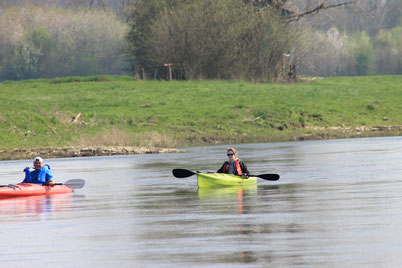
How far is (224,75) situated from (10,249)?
5511 cm

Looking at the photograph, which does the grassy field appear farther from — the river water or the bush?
the river water

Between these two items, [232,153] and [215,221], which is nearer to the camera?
[215,221]

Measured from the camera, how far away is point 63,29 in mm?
134875

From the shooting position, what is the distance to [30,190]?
932 inches

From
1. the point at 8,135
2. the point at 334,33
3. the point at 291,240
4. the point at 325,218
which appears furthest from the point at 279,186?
the point at 334,33

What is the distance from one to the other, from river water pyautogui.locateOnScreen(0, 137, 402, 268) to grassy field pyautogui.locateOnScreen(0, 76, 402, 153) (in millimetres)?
16129

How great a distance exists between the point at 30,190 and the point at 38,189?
0.85 feet

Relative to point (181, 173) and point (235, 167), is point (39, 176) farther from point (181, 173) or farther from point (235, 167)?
point (235, 167)

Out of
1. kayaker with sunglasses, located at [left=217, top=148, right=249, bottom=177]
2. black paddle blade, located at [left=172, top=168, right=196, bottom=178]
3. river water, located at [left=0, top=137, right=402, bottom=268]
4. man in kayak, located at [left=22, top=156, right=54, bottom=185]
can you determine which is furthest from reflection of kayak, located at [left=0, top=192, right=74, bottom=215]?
kayaker with sunglasses, located at [left=217, top=148, right=249, bottom=177]

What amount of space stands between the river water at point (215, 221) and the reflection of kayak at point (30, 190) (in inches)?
15.0

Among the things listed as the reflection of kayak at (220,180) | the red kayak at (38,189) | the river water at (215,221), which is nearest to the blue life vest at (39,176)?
the red kayak at (38,189)

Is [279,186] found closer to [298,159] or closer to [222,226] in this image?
[222,226]

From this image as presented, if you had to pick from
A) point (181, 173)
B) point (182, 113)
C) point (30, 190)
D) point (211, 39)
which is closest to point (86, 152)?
point (182, 113)

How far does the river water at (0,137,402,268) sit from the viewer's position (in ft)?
40.7
